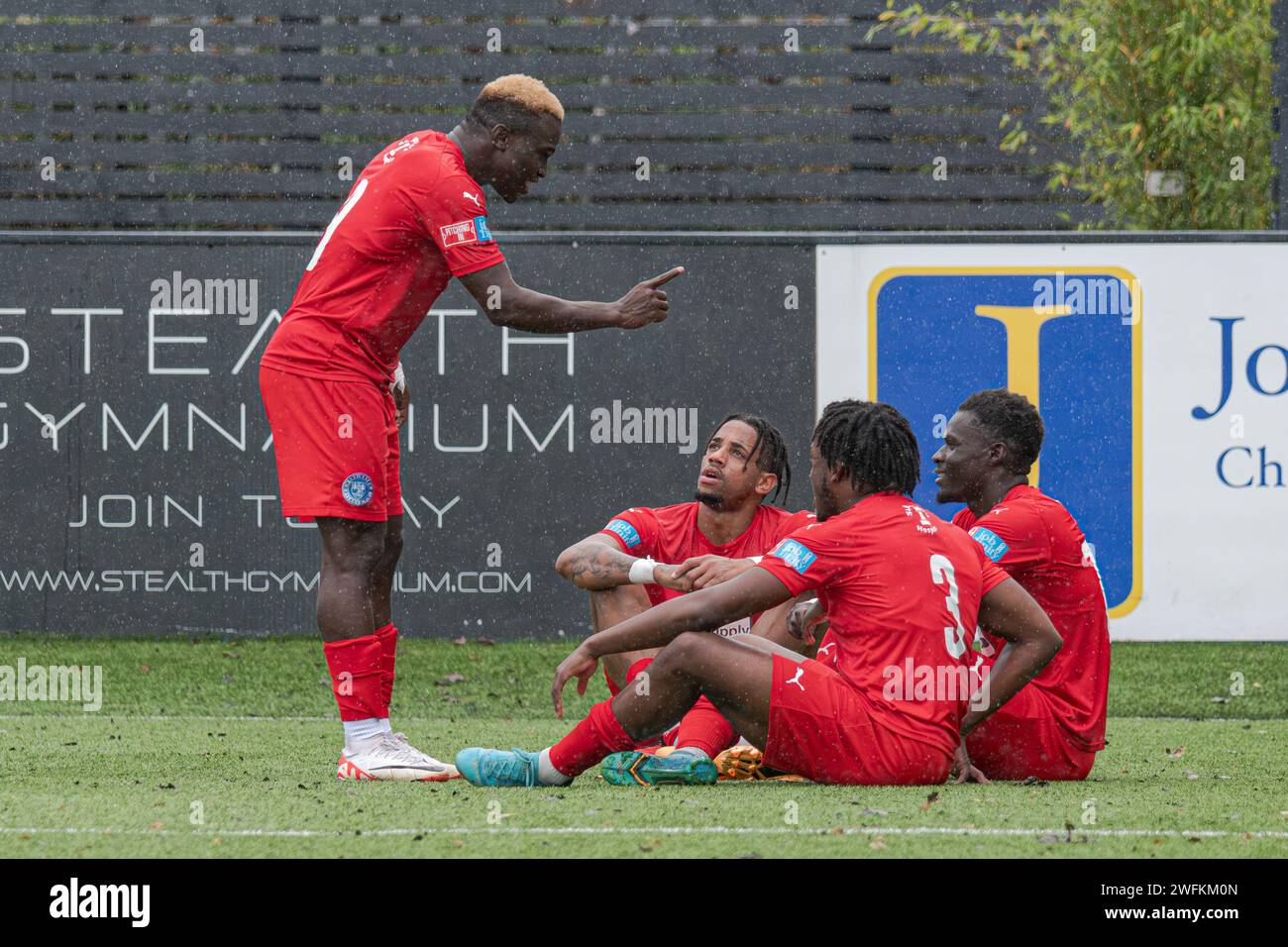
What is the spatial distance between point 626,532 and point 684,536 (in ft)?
0.64

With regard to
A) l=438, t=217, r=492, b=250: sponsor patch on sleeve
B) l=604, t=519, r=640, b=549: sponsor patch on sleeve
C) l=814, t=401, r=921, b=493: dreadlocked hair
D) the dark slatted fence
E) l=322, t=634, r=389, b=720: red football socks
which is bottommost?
l=322, t=634, r=389, b=720: red football socks

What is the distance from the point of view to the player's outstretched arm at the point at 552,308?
15.7 ft

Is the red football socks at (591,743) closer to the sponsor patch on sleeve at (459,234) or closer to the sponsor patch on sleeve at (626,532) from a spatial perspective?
the sponsor patch on sleeve at (626,532)

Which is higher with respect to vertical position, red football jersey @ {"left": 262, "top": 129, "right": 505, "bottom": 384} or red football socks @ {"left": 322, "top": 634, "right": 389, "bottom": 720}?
red football jersey @ {"left": 262, "top": 129, "right": 505, "bottom": 384}

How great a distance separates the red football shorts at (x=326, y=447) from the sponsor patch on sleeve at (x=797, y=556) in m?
→ 1.23

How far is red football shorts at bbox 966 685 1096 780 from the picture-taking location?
15.5ft

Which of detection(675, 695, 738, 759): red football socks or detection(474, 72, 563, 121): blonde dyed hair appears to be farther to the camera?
detection(474, 72, 563, 121): blonde dyed hair

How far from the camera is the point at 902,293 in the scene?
28.6ft

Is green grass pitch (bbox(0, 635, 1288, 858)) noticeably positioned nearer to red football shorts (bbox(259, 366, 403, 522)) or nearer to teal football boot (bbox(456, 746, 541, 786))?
teal football boot (bbox(456, 746, 541, 786))

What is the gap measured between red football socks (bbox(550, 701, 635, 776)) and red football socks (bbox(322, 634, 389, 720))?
2.08ft

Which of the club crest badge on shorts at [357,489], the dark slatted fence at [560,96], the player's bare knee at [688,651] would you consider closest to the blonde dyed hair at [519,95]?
the club crest badge on shorts at [357,489]

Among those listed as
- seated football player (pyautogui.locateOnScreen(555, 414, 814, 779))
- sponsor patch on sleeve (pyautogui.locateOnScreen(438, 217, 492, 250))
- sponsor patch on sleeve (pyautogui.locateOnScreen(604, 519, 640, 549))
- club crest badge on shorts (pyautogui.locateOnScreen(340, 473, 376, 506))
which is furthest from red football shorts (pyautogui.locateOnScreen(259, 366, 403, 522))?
sponsor patch on sleeve (pyautogui.locateOnScreen(604, 519, 640, 549))

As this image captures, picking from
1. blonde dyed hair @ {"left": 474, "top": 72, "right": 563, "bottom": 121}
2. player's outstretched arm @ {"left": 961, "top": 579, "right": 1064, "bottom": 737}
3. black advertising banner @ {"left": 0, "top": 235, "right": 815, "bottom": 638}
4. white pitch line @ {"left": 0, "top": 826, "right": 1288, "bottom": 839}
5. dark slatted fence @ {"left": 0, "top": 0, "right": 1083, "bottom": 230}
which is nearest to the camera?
white pitch line @ {"left": 0, "top": 826, "right": 1288, "bottom": 839}

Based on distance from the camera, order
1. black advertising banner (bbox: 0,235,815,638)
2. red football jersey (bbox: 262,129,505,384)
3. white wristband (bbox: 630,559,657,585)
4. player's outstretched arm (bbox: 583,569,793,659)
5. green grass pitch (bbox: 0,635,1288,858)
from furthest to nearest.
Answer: black advertising banner (bbox: 0,235,815,638)
white wristband (bbox: 630,559,657,585)
red football jersey (bbox: 262,129,505,384)
player's outstretched arm (bbox: 583,569,793,659)
green grass pitch (bbox: 0,635,1288,858)
